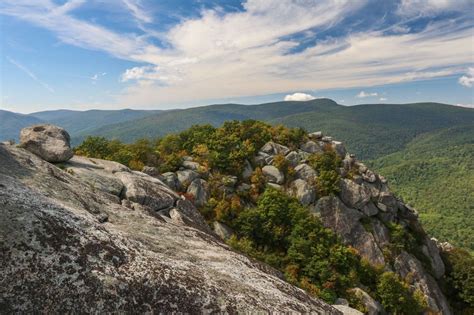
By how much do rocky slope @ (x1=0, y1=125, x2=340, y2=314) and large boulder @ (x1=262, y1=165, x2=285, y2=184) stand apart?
3420 cm

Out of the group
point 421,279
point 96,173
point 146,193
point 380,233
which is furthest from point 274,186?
point 96,173

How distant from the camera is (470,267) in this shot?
50.7 m

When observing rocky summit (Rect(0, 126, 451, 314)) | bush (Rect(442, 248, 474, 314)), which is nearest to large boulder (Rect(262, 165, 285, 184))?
rocky summit (Rect(0, 126, 451, 314))

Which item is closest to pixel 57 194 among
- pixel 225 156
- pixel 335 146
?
pixel 225 156

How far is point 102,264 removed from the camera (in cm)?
981

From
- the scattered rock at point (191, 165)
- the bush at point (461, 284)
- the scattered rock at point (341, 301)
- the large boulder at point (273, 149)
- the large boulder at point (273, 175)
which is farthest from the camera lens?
the large boulder at point (273, 149)

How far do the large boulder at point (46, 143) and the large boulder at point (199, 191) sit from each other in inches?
783

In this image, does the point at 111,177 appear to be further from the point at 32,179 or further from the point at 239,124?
the point at 239,124

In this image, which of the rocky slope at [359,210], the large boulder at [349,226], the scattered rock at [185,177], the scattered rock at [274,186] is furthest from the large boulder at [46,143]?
the large boulder at [349,226]

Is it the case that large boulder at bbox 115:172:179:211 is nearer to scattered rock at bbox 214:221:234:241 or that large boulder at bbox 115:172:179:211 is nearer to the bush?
scattered rock at bbox 214:221:234:241

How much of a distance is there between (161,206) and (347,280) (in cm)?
2479

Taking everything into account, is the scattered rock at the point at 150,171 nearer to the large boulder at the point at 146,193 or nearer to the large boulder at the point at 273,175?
the large boulder at the point at 146,193

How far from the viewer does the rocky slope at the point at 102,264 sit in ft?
29.0

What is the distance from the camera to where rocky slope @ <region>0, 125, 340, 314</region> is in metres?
8.84
